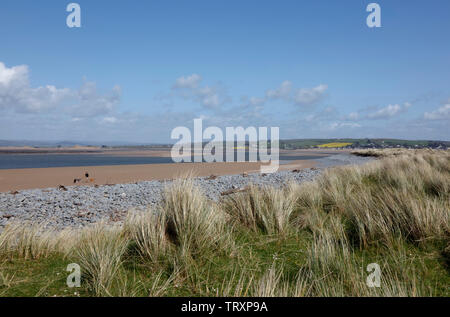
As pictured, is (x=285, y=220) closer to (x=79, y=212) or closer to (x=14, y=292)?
(x=14, y=292)

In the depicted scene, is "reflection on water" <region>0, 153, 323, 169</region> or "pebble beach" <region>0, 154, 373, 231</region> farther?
"reflection on water" <region>0, 153, 323, 169</region>

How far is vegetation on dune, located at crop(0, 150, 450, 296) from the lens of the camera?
9.50ft

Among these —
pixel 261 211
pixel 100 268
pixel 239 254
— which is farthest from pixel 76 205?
pixel 239 254

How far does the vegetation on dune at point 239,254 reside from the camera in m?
2.89

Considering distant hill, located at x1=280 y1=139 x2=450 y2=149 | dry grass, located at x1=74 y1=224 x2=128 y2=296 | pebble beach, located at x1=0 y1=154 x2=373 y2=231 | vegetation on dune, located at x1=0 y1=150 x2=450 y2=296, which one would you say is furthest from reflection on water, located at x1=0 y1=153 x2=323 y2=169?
distant hill, located at x1=280 y1=139 x2=450 y2=149

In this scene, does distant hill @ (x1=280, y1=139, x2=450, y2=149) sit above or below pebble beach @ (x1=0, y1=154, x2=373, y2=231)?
above

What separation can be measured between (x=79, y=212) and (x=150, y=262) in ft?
20.8

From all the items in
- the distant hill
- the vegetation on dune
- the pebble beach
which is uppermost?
the distant hill

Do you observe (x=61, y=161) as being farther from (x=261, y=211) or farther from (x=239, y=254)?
(x=239, y=254)

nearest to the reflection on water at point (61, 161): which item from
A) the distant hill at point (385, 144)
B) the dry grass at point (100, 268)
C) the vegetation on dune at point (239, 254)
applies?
the vegetation on dune at point (239, 254)

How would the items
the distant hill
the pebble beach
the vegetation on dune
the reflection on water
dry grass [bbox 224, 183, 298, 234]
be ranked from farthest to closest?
the distant hill < the reflection on water < the pebble beach < dry grass [bbox 224, 183, 298, 234] < the vegetation on dune

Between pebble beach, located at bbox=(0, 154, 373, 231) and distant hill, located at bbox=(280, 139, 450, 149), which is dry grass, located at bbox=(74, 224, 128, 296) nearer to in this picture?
pebble beach, located at bbox=(0, 154, 373, 231)
